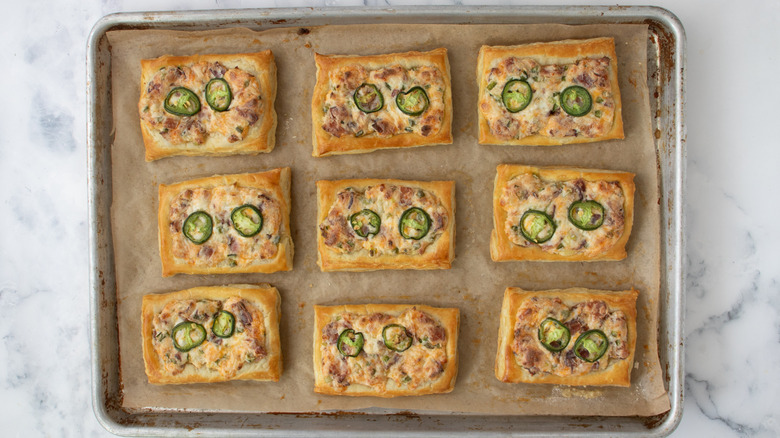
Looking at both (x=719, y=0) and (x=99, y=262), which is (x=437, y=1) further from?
(x=99, y=262)

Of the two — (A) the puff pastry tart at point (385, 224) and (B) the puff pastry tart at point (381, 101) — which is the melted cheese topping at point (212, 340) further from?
(B) the puff pastry tart at point (381, 101)

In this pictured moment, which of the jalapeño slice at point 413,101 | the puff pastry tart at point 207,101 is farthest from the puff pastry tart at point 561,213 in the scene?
the puff pastry tart at point 207,101

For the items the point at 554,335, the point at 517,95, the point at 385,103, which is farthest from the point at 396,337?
the point at 517,95

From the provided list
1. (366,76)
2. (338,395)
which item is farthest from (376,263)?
(366,76)

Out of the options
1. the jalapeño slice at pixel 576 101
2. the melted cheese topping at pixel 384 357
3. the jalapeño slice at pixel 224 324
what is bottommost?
the melted cheese topping at pixel 384 357

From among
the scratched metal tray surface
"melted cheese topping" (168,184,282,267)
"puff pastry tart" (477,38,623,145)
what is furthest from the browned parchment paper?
"melted cheese topping" (168,184,282,267)
